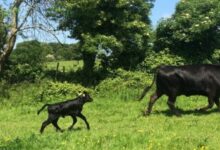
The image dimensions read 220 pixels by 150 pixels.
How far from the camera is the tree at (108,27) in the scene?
967 inches

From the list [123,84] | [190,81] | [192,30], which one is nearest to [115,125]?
[190,81]

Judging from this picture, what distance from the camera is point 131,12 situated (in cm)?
2625

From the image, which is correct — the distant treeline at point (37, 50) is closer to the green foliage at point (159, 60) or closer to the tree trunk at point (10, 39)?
the tree trunk at point (10, 39)

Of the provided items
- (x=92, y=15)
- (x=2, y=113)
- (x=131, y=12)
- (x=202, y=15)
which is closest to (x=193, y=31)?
(x=202, y=15)

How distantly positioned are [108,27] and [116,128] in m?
11.2

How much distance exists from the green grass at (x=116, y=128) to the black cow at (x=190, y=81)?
56 centimetres

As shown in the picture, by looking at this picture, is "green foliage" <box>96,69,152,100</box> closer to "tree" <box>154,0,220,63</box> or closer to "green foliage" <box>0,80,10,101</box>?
"tree" <box>154,0,220,63</box>

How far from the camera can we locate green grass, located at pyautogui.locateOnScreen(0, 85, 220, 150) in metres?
11.4

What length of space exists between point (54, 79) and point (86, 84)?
4.65ft

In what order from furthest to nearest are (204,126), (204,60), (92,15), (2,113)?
(204,60)
(92,15)
(2,113)
(204,126)

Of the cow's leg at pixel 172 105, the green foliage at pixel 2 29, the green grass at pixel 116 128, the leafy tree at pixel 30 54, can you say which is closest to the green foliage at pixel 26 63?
the leafy tree at pixel 30 54

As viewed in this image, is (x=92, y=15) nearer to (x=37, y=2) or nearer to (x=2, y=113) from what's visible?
(x=37, y=2)

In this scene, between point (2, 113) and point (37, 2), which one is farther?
point (37, 2)

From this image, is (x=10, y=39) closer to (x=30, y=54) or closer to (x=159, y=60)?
(x=30, y=54)
